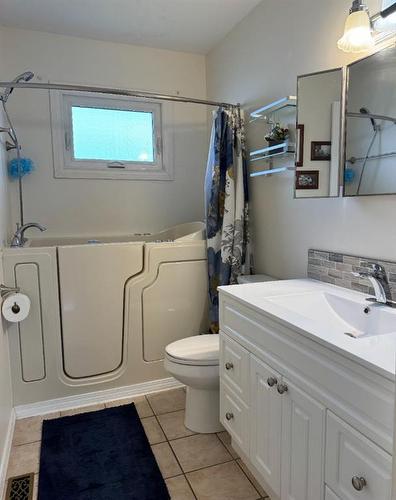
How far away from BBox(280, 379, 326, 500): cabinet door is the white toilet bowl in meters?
0.66

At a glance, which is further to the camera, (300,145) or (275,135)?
(275,135)

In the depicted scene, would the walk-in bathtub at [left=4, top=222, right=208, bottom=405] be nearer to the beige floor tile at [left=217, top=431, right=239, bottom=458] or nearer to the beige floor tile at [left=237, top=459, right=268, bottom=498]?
the beige floor tile at [left=217, top=431, right=239, bottom=458]

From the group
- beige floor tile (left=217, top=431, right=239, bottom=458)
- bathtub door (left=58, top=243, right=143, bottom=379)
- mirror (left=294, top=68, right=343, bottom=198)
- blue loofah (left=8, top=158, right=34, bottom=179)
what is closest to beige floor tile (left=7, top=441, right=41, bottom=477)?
bathtub door (left=58, top=243, right=143, bottom=379)

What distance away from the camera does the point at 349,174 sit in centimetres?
158

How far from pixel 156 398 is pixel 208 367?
691 millimetres

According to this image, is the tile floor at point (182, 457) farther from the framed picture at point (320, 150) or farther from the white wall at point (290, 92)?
→ the framed picture at point (320, 150)

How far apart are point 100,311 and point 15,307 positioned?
490mm

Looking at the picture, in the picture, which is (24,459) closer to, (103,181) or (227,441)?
(227,441)

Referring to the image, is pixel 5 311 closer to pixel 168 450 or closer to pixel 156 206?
pixel 168 450

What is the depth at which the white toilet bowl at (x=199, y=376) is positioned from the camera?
185cm

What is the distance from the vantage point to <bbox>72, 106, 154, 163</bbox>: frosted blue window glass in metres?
2.80

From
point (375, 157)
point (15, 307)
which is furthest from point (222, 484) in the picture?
point (375, 157)

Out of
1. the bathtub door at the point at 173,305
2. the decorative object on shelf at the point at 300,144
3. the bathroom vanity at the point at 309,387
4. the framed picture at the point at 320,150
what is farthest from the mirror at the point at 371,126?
the bathtub door at the point at 173,305

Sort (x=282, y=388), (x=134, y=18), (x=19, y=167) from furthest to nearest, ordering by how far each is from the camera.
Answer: (x=19, y=167)
(x=134, y=18)
(x=282, y=388)
